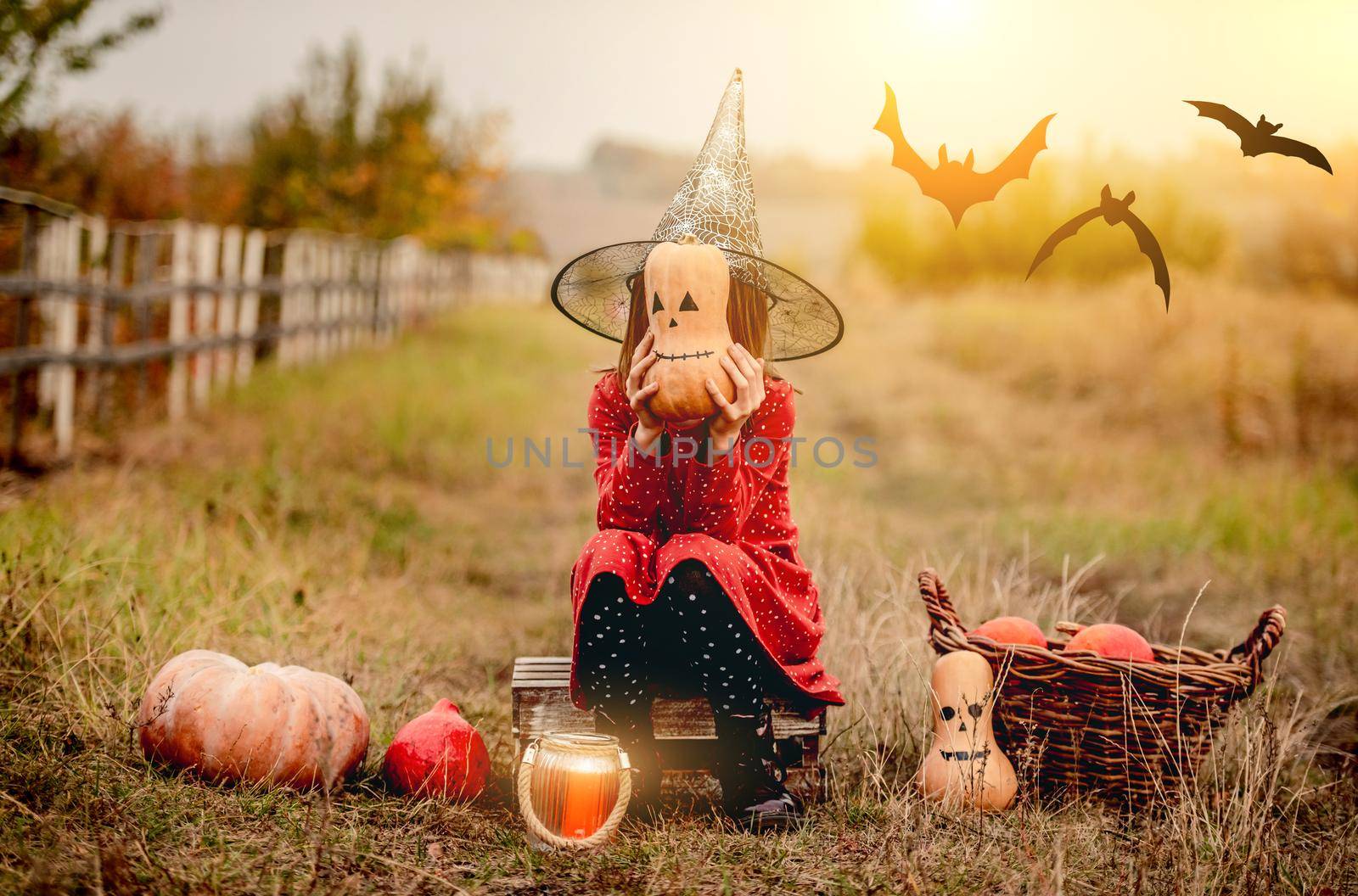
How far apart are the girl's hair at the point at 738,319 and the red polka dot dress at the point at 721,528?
0.34 ft

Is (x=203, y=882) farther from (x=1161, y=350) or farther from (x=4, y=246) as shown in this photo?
(x=1161, y=350)

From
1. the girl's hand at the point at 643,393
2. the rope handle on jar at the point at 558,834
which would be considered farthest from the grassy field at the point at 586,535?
the girl's hand at the point at 643,393

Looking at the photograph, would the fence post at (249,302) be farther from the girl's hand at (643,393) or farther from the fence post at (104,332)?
the girl's hand at (643,393)

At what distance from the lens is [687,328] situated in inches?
98.5

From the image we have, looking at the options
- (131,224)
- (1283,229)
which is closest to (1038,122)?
(131,224)

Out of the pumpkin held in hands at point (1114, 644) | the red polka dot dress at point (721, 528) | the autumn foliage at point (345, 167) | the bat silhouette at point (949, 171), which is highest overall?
the autumn foliage at point (345, 167)

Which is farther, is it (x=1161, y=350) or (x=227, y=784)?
(x=1161, y=350)

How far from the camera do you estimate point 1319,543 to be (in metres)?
5.77

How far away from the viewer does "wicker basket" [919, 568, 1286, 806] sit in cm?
290

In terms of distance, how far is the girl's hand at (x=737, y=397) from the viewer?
8.12 feet

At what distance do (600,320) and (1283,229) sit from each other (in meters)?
16.8

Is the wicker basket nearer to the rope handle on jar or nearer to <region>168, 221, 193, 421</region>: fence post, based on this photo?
the rope handle on jar

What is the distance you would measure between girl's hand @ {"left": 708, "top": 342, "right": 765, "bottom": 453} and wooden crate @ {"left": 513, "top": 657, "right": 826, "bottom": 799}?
2.44 feet

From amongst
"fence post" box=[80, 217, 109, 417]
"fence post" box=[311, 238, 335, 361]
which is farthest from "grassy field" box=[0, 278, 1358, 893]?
"fence post" box=[311, 238, 335, 361]
